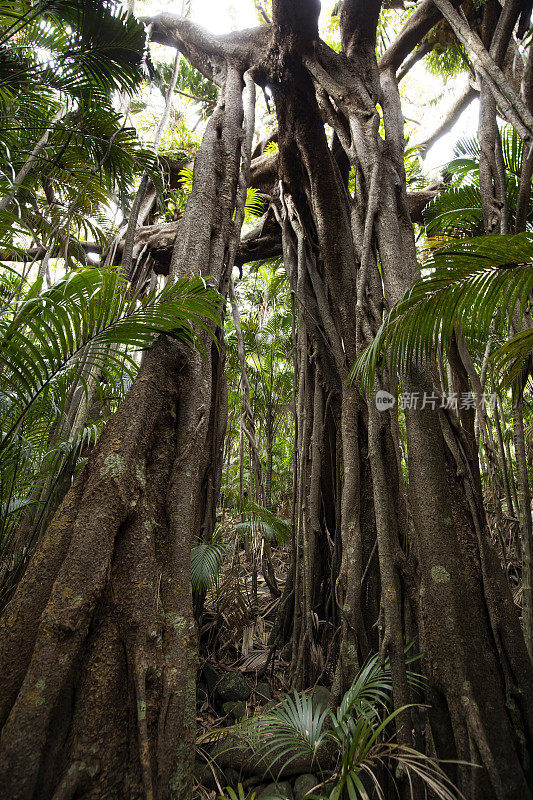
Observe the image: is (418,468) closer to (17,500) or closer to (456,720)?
(456,720)

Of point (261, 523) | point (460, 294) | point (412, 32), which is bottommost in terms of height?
point (261, 523)

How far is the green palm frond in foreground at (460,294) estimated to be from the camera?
146 centimetres

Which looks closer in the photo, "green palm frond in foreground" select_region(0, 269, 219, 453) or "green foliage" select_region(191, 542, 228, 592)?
"green palm frond in foreground" select_region(0, 269, 219, 453)

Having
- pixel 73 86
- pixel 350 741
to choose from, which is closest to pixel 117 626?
pixel 350 741

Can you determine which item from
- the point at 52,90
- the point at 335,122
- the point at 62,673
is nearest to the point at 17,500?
the point at 62,673

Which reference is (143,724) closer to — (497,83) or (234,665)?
(234,665)

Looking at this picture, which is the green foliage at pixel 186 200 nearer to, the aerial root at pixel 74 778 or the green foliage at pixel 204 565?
the green foliage at pixel 204 565

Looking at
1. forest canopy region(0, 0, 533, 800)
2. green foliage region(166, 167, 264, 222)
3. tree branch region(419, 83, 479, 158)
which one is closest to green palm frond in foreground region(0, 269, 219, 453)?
forest canopy region(0, 0, 533, 800)

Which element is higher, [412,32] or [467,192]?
[412,32]

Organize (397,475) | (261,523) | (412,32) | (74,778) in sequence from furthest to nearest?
1. (412,32)
2. (261,523)
3. (397,475)
4. (74,778)

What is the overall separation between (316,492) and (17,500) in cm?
159

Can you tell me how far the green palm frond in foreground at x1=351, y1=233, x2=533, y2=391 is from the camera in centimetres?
146

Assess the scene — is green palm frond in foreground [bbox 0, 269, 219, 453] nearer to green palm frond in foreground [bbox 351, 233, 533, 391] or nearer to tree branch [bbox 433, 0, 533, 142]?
green palm frond in foreground [bbox 351, 233, 533, 391]

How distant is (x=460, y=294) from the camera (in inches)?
62.7
